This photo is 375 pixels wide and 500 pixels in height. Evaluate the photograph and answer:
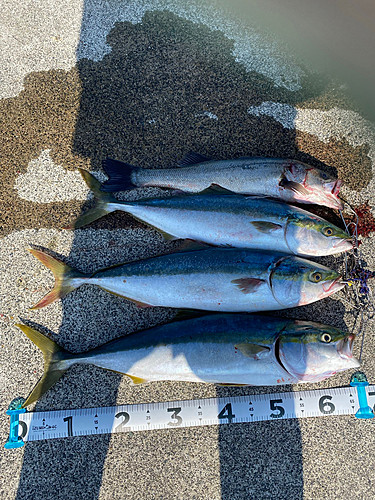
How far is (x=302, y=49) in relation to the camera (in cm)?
321

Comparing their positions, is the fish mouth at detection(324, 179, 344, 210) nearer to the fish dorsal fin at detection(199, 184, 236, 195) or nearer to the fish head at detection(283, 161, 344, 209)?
the fish head at detection(283, 161, 344, 209)

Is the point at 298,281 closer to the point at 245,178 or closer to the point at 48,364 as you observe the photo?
the point at 245,178

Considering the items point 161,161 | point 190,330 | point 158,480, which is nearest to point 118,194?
point 161,161

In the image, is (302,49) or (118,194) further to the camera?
(302,49)

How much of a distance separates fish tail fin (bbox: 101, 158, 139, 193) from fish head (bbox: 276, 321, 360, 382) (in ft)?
6.07

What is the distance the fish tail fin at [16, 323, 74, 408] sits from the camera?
98.9 inches

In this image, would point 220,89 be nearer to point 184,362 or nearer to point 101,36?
point 101,36

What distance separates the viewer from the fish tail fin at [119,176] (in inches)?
109

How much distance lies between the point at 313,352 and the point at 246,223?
1.13m

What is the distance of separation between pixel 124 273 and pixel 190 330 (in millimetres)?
710

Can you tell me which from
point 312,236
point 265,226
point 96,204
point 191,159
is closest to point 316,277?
point 312,236

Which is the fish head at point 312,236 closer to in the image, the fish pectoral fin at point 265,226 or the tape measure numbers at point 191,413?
the fish pectoral fin at point 265,226

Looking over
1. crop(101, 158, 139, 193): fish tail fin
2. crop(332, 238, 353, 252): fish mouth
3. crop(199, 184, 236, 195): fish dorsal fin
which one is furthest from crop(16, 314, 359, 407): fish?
crop(101, 158, 139, 193): fish tail fin

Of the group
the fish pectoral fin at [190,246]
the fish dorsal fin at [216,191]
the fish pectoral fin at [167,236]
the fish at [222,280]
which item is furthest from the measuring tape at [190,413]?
the fish dorsal fin at [216,191]
